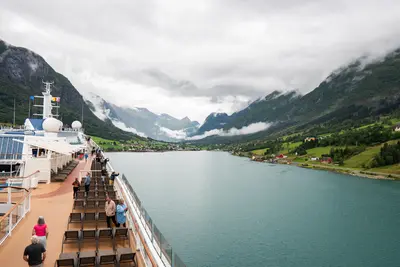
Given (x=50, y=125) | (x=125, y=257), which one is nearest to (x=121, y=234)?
(x=125, y=257)

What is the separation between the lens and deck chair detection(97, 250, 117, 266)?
11648 mm

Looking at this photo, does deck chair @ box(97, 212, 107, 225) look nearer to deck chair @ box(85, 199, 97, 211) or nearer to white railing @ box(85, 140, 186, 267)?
white railing @ box(85, 140, 186, 267)

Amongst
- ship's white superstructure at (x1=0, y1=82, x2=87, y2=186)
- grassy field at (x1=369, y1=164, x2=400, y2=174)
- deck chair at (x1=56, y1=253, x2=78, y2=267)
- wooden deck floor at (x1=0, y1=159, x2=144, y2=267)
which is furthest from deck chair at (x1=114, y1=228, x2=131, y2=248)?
grassy field at (x1=369, y1=164, x2=400, y2=174)

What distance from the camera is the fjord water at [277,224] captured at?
33375 millimetres

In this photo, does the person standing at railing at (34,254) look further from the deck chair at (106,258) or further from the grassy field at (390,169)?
the grassy field at (390,169)

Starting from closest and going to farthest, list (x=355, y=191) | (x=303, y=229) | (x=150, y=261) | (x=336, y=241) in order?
1. (x=150, y=261)
2. (x=336, y=241)
3. (x=303, y=229)
4. (x=355, y=191)

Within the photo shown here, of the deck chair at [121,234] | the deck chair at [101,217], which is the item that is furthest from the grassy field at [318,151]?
the deck chair at [121,234]

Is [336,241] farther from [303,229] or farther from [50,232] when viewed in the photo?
[50,232]

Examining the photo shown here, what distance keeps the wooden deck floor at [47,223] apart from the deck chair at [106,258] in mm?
1230

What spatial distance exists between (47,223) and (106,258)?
Result: 7.73m

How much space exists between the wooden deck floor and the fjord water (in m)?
13.8

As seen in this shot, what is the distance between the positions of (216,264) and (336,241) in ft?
56.6

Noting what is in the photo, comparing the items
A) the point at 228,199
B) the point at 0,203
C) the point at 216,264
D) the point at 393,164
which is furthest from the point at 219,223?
the point at 393,164

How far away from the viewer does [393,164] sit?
11731 centimetres
